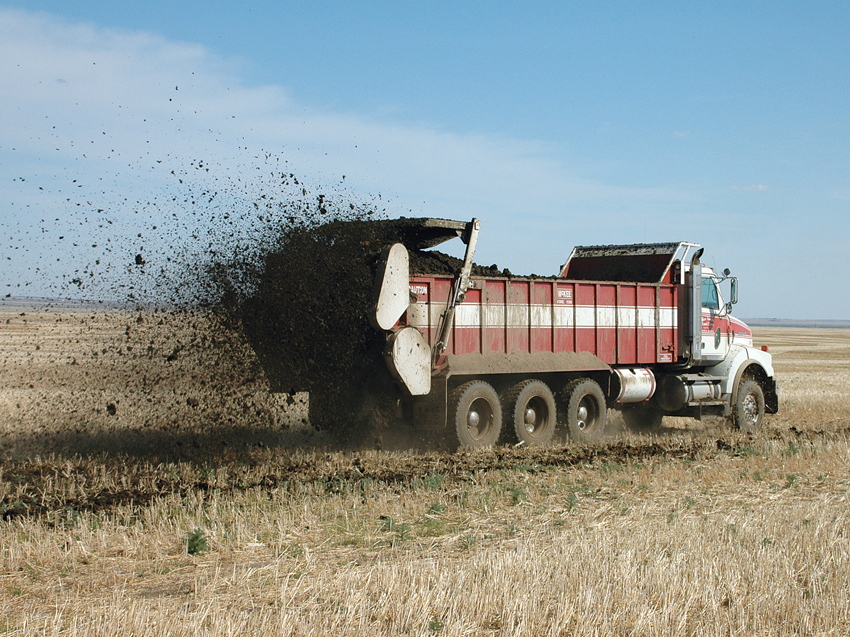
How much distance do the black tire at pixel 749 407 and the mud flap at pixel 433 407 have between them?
7.51 metres

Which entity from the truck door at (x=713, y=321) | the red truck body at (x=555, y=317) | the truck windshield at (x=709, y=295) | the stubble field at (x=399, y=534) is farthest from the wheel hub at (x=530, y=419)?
the truck windshield at (x=709, y=295)

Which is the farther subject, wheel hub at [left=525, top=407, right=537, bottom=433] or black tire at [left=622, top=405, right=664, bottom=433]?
black tire at [left=622, top=405, right=664, bottom=433]

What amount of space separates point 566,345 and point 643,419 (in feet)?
13.8

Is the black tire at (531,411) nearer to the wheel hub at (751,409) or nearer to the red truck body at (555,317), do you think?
the red truck body at (555,317)

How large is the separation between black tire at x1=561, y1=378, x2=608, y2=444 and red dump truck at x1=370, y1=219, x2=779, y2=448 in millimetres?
23

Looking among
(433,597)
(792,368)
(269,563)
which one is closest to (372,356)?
(269,563)

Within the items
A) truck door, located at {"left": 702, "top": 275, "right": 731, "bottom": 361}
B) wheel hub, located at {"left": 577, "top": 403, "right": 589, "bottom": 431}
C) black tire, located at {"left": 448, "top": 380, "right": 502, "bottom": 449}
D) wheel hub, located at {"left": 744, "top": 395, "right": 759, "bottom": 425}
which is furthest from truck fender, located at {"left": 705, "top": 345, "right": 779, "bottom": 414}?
black tire, located at {"left": 448, "top": 380, "right": 502, "bottom": 449}

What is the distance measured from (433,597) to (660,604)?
1405mm

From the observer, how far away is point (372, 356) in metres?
11.0

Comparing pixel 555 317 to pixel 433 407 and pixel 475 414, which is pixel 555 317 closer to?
pixel 475 414

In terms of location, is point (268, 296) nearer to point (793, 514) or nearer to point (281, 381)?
point (281, 381)

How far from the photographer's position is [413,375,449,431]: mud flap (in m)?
11.4

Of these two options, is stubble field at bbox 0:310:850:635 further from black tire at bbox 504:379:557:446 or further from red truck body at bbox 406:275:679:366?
red truck body at bbox 406:275:679:366

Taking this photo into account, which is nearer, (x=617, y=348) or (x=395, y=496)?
(x=395, y=496)
